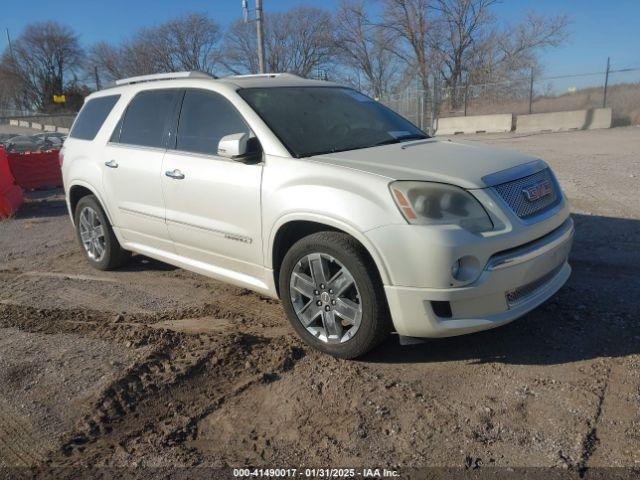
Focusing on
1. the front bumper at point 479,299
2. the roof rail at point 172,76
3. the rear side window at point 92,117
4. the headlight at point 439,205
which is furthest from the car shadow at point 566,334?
the rear side window at point 92,117

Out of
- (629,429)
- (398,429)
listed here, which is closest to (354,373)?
(398,429)

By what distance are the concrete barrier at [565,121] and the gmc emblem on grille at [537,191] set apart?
69.7ft

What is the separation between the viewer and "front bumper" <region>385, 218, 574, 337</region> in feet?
9.98

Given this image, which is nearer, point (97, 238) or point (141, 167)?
point (141, 167)

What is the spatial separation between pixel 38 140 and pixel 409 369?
16.7 meters

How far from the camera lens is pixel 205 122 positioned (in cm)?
431

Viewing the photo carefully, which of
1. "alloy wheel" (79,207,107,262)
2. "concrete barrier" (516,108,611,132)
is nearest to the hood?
"alloy wheel" (79,207,107,262)

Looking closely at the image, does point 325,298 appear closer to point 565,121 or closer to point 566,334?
point 566,334

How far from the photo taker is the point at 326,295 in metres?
3.46

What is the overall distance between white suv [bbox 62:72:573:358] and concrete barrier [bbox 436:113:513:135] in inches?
863

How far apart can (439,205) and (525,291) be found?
77cm

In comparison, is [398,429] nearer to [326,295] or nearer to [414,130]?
[326,295]

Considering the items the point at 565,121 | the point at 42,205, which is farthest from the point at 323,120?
the point at 565,121

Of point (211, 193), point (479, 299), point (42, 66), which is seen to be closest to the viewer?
point (479, 299)
